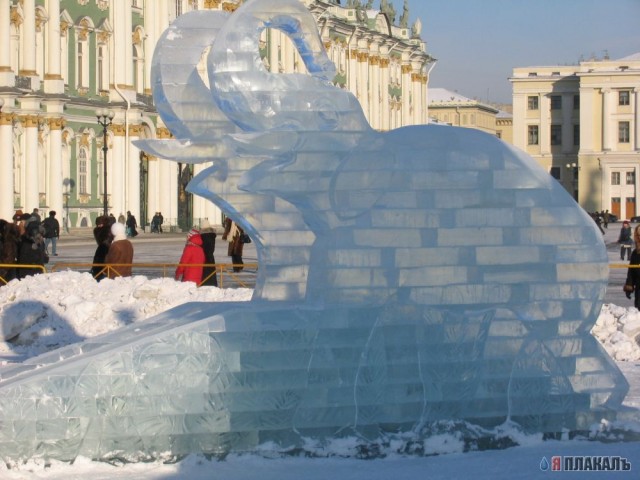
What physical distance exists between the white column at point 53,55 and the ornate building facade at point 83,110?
30 mm

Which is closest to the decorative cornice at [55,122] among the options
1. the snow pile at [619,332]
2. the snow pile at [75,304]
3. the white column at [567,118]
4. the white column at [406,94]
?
the snow pile at [75,304]

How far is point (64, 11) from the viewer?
41969mm

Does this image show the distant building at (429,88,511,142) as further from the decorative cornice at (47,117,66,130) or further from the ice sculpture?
the ice sculpture

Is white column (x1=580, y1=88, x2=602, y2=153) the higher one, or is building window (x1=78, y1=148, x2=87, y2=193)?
white column (x1=580, y1=88, x2=602, y2=153)

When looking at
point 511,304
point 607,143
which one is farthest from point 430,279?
point 607,143

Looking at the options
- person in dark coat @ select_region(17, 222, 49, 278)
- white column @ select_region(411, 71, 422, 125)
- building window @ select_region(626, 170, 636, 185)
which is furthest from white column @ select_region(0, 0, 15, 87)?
building window @ select_region(626, 170, 636, 185)

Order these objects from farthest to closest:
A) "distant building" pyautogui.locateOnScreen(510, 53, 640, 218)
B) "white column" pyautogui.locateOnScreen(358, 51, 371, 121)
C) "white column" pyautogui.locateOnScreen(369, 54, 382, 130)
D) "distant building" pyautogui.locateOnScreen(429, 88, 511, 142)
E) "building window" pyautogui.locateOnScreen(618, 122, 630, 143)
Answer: "distant building" pyautogui.locateOnScreen(429, 88, 511, 142) < "building window" pyautogui.locateOnScreen(618, 122, 630, 143) < "distant building" pyautogui.locateOnScreen(510, 53, 640, 218) < "white column" pyautogui.locateOnScreen(369, 54, 382, 130) < "white column" pyautogui.locateOnScreen(358, 51, 371, 121)

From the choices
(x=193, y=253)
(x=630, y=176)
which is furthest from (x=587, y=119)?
(x=193, y=253)

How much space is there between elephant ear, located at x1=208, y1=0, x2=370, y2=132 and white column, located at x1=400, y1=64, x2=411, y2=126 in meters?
70.0

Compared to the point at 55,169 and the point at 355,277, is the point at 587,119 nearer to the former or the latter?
the point at 55,169

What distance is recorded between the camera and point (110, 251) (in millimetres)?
16547

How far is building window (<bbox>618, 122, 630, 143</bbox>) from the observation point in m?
99.6

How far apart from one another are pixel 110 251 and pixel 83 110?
27.2 metres

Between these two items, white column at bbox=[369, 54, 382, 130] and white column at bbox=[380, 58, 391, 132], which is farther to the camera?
white column at bbox=[380, 58, 391, 132]
